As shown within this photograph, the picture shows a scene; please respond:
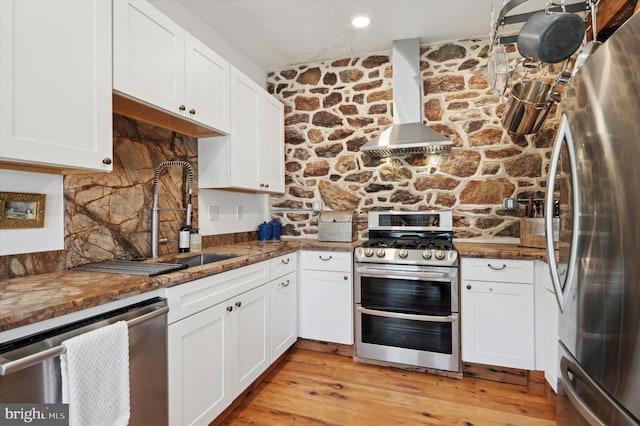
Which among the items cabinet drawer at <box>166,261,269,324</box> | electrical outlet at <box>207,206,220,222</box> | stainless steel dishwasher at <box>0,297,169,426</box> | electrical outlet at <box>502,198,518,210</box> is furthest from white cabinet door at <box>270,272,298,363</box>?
electrical outlet at <box>502,198,518,210</box>

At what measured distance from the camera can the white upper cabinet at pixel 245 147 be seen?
8.07ft

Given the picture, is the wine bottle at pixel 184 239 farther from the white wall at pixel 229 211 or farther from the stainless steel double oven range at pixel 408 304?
the stainless steel double oven range at pixel 408 304

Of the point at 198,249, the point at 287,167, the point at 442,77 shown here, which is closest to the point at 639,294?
the point at 198,249

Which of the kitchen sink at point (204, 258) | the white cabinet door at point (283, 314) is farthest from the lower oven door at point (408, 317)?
the kitchen sink at point (204, 258)

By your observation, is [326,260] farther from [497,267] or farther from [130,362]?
[130,362]

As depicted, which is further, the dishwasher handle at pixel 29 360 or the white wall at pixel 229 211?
the white wall at pixel 229 211

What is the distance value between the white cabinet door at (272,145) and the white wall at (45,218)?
5.03 ft

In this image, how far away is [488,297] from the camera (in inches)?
92.5

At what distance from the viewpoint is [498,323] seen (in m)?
2.33

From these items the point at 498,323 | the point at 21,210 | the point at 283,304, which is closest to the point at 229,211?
the point at 283,304

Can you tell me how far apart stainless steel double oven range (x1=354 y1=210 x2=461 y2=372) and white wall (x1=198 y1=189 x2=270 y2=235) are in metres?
1.21

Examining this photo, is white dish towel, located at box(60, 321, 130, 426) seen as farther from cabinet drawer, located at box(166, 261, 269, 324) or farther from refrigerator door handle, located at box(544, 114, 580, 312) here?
refrigerator door handle, located at box(544, 114, 580, 312)

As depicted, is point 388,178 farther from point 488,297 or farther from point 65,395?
point 65,395

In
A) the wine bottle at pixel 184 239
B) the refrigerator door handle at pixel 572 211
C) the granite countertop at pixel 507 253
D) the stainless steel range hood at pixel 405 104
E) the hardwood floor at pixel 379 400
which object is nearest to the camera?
the refrigerator door handle at pixel 572 211
